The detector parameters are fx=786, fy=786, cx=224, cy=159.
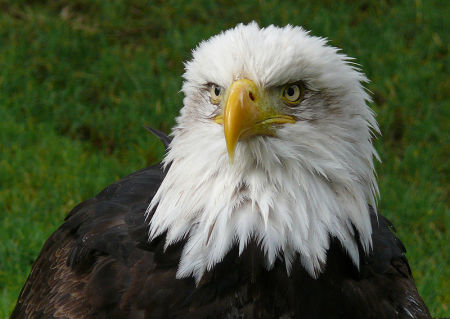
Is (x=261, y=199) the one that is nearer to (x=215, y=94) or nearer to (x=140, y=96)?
(x=215, y=94)

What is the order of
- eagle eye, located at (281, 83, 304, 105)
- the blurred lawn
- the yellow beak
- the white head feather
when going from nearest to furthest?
the yellow beak < the white head feather < eagle eye, located at (281, 83, 304, 105) < the blurred lawn

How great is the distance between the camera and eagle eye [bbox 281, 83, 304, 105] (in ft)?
11.2

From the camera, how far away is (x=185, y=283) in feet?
11.2

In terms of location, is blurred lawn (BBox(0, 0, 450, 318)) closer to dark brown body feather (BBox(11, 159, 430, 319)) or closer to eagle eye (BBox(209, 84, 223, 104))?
dark brown body feather (BBox(11, 159, 430, 319))

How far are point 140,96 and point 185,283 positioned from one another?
14.4ft

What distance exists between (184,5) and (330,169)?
5558mm

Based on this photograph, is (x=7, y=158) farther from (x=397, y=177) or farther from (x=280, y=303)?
(x=280, y=303)

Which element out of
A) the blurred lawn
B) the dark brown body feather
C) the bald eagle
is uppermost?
the bald eagle

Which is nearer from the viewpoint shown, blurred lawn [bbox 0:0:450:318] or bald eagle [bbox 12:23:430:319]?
bald eagle [bbox 12:23:430:319]

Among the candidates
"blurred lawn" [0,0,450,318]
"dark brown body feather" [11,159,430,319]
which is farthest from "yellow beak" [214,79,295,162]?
"blurred lawn" [0,0,450,318]

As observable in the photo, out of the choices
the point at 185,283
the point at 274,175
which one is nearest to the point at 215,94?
the point at 274,175

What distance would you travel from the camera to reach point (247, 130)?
10.8 ft

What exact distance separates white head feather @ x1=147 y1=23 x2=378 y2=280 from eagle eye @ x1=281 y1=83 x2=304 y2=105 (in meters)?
0.03

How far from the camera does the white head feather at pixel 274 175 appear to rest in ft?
10.8
